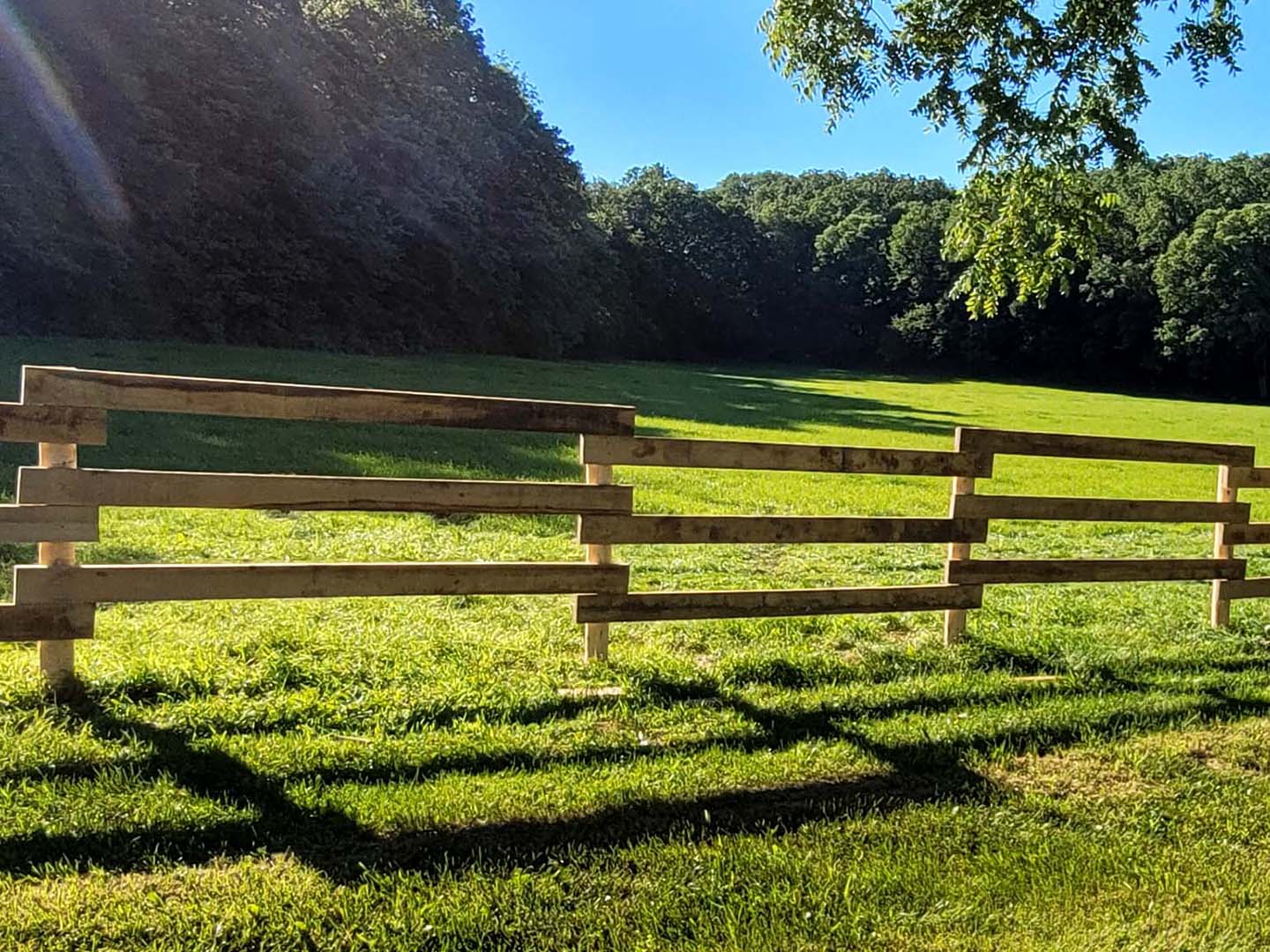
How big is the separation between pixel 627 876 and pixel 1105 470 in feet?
59.2

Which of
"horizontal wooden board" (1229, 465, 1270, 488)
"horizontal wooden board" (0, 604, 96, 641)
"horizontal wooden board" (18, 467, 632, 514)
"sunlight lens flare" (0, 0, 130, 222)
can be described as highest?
"sunlight lens flare" (0, 0, 130, 222)

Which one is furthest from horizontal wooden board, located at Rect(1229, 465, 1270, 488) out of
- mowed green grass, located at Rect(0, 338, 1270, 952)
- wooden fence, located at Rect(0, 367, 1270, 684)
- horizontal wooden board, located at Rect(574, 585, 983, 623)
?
horizontal wooden board, located at Rect(574, 585, 983, 623)

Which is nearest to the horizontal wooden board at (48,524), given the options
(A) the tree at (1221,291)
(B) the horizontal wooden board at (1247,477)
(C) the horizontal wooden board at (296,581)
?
(C) the horizontal wooden board at (296,581)

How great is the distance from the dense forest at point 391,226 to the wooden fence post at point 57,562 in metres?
7.67

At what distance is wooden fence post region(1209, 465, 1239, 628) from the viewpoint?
22.7 ft

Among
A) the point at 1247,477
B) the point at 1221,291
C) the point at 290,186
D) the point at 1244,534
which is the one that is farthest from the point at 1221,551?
the point at 1221,291

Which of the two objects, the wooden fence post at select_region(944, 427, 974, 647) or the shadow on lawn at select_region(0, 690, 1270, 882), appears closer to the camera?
the shadow on lawn at select_region(0, 690, 1270, 882)

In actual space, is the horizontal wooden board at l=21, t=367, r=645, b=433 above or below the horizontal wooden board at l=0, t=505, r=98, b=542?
above

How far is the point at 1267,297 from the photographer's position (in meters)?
61.1

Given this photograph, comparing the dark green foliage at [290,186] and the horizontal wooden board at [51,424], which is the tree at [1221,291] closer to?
the dark green foliage at [290,186]

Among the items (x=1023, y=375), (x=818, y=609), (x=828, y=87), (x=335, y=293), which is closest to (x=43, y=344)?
(x=335, y=293)

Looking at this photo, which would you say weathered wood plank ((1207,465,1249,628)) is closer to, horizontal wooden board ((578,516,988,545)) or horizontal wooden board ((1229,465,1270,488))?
horizontal wooden board ((1229,465,1270,488))

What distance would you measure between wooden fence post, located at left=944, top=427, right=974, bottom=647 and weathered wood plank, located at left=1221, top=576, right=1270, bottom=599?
2289 mm

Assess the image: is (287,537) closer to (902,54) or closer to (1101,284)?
(902,54)
